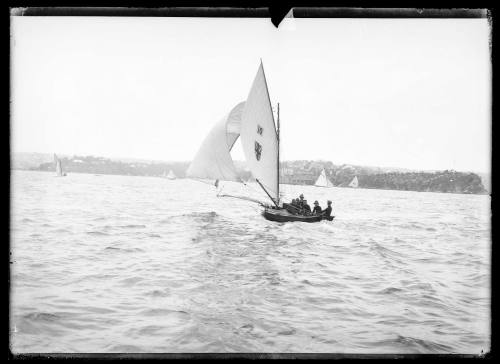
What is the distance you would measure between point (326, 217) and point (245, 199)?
1.40 meters

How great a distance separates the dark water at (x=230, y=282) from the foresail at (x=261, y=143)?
52.6 inches

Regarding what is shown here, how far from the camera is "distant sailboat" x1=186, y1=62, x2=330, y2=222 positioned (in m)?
3.84

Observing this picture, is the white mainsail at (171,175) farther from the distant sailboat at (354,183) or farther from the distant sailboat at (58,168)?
the distant sailboat at (354,183)

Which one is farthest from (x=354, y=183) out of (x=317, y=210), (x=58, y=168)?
(x=58, y=168)

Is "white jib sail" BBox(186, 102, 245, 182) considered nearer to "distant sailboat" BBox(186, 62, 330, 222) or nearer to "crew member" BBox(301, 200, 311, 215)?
"distant sailboat" BBox(186, 62, 330, 222)

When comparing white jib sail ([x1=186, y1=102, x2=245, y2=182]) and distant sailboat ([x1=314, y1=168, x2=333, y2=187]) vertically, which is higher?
white jib sail ([x1=186, y1=102, x2=245, y2=182])

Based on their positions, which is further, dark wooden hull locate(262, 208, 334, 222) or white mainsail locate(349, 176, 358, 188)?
dark wooden hull locate(262, 208, 334, 222)

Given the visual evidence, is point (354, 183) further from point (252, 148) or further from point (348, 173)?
point (252, 148)

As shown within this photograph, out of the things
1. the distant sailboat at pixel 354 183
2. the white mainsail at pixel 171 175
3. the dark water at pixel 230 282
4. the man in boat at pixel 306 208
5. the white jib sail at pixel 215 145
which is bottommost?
the dark water at pixel 230 282

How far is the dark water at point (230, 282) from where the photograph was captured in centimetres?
309

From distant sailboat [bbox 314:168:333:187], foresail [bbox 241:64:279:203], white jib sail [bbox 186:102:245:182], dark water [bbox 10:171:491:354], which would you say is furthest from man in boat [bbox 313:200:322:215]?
white jib sail [bbox 186:102:245:182]

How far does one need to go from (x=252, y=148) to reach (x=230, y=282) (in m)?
2.45

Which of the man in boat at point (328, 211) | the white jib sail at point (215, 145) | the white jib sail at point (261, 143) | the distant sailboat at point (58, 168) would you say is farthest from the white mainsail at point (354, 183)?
the distant sailboat at point (58, 168)
